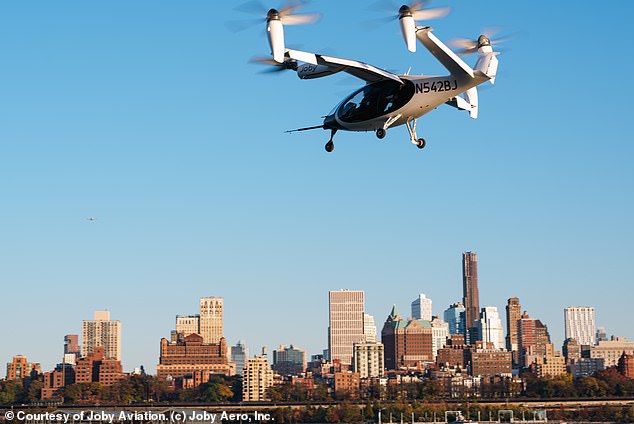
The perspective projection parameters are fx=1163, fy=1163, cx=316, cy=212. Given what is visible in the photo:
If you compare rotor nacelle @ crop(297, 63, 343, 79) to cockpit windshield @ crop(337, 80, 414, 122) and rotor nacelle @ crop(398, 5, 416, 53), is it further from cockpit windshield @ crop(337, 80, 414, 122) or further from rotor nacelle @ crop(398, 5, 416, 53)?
rotor nacelle @ crop(398, 5, 416, 53)

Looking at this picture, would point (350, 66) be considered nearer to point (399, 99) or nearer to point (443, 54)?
point (399, 99)

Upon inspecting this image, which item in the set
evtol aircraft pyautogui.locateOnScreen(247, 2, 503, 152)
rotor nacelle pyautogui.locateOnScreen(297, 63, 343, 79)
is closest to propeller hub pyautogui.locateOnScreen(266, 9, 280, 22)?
evtol aircraft pyautogui.locateOnScreen(247, 2, 503, 152)

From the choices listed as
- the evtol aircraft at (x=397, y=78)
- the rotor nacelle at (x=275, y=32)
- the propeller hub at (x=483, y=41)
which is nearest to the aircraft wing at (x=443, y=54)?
the evtol aircraft at (x=397, y=78)

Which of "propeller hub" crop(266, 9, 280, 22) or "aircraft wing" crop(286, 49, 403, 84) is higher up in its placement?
"propeller hub" crop(266, 9, 280, 22)

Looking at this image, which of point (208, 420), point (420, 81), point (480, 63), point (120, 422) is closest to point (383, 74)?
point (420, 81)

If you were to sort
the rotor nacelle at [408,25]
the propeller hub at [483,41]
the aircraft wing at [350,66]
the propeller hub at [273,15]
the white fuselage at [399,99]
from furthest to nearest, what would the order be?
the propeller hub at [483,41] < the white fuselage at [399,99] < the aircraft wing at [350,66] < the propeller hub at [273,15] < the rotor nacelle at [408,25]

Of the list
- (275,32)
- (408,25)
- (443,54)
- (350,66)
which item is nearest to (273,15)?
(275,32)

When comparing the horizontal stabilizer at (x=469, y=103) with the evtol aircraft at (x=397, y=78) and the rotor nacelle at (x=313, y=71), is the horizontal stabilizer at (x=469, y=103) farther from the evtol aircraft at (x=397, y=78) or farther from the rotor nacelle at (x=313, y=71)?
the rotor nacelle at (x=313, y=71)
